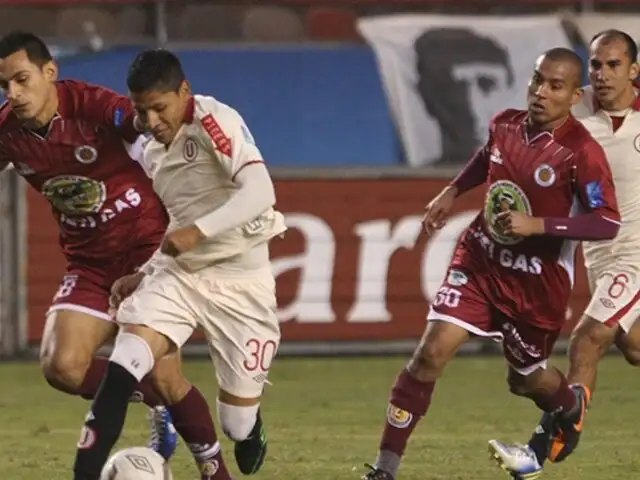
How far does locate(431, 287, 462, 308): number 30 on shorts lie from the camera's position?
788 cm

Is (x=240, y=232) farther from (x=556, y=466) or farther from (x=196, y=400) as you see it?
(x=556, y=466)

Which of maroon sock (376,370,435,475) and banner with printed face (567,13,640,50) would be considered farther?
banner with printed face (567,13,640,50)

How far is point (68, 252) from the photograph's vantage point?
8.30m

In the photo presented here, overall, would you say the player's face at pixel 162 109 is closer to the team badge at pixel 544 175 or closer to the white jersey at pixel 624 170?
the team badge at pixel 544 175

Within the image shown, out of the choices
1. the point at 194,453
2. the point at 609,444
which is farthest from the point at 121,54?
the point at 194,453

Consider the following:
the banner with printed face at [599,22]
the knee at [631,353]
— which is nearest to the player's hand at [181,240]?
the knee at [631,353]

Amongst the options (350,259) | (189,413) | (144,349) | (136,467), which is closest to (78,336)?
(189,413)

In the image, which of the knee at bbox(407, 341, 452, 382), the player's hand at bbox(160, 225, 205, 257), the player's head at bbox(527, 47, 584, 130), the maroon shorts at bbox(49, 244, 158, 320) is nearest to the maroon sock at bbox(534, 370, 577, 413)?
the knee at bbox(407, 341, 452, 382)

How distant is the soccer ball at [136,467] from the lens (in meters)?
6.81

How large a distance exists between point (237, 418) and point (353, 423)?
9.07ft

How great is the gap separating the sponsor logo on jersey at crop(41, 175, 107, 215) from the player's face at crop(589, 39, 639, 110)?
2.54 m

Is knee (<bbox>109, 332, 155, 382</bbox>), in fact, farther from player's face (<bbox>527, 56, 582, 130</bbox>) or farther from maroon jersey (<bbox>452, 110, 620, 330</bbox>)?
player's face (<bbox>527, 56, 582, 130</bbox>)

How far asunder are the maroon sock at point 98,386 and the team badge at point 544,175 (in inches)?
73.9

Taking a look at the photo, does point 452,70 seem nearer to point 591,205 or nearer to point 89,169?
point 89,169
